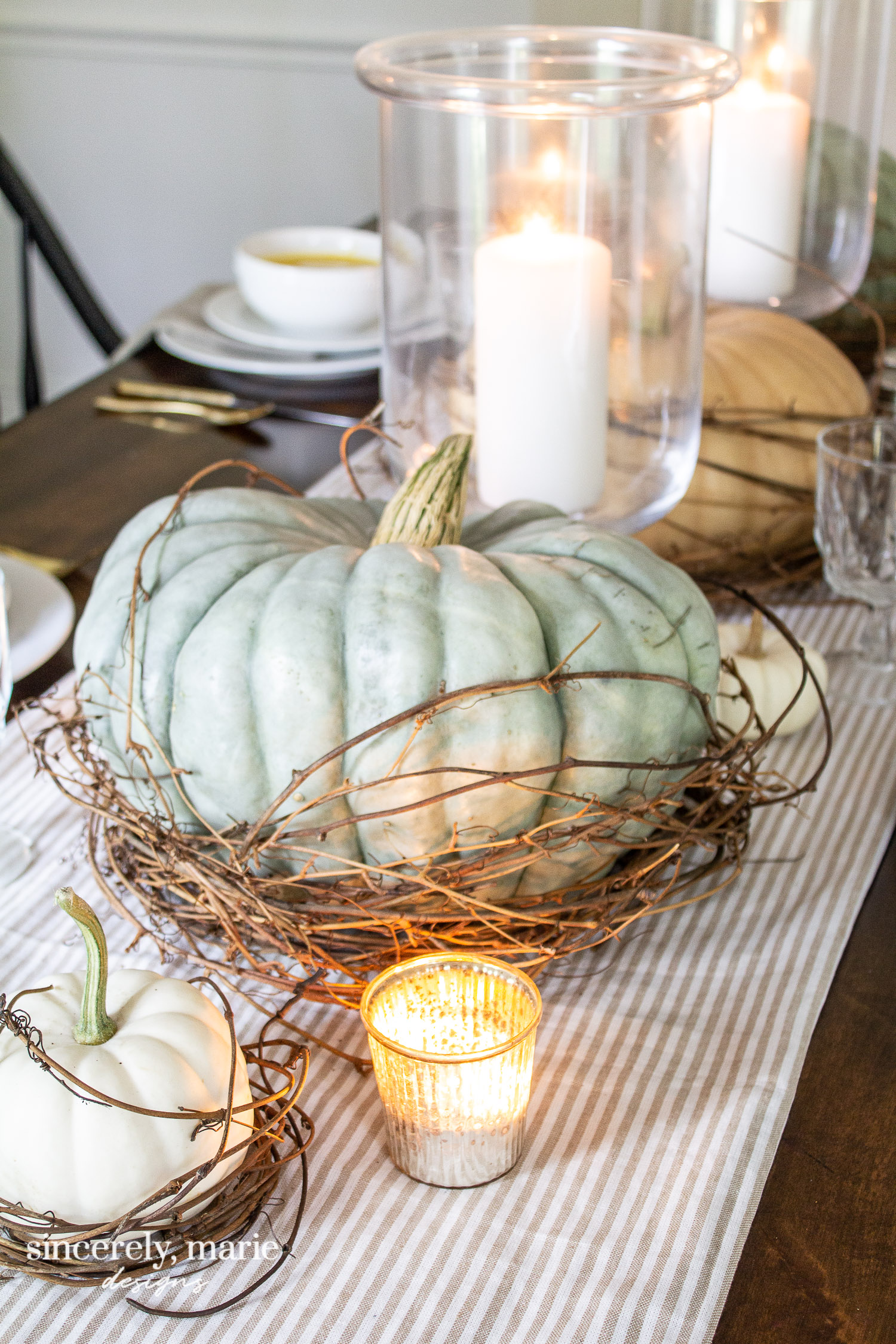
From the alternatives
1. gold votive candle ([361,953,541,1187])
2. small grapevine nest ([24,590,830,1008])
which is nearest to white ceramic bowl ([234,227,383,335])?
small grapevine nest ([24,590,830,1008])

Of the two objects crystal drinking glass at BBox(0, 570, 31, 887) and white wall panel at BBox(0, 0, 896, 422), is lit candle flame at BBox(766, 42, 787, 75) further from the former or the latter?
white wall panel at BBox(0, 0, 896, 422)

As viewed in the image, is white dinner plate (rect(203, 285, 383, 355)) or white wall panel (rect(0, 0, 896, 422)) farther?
white wall panel (rect(0, 0, 896, 422))

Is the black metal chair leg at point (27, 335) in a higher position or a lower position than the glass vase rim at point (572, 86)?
lower

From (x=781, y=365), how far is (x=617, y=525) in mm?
289

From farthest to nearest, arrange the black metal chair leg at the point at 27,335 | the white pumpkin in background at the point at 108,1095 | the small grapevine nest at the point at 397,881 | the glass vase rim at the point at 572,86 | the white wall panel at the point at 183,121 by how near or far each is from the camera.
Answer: the white wall panel at the point at 183,121
the black metal chair leg at the point at 27,335
the glass vase rim at the point at 572,86
the small grapevine nest at the point at 397,881
the white pumpkin in background at the point at 108,1095

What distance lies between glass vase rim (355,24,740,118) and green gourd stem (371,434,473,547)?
191 millimetres

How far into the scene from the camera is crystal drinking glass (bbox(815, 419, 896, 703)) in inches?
32.9

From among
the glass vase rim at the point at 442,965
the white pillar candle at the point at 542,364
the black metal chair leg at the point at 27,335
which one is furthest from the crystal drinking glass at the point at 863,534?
the black metal chair leg at the point at 27,335

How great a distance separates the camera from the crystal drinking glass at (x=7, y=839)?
2.15ft

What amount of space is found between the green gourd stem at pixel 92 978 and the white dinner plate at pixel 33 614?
1.37 feet

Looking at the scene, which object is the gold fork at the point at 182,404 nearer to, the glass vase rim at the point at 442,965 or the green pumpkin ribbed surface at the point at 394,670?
the green pumpkin ribbed surface at the point at 394,670

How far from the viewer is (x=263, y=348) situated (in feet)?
4.52

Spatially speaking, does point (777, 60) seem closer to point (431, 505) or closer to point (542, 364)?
point (542, 364)

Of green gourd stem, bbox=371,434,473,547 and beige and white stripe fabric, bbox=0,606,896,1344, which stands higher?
green gourd stem, bbox=371,434,473,547
